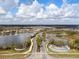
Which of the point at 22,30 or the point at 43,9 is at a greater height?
the point at 43,9

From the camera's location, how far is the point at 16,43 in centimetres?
317

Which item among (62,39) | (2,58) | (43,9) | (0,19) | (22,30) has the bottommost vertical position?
(2,58)

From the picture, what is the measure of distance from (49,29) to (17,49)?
0.83m

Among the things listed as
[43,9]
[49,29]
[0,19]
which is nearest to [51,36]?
[49,29]

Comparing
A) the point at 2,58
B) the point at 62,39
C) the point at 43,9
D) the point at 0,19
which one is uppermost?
the point at 43,9

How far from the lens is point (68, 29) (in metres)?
3.25

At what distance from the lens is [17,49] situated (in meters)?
3.17

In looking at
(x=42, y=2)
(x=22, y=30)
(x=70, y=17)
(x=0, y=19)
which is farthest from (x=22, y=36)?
(x=70, y=17)

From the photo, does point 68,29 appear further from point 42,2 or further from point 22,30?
point 22,30

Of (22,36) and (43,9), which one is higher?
(43,9)

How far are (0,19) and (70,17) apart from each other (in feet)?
5.00

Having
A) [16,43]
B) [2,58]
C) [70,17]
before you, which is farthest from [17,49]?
[70,17]

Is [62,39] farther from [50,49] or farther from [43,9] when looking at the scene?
[43,9]

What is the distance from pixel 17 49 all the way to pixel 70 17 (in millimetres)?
1350
